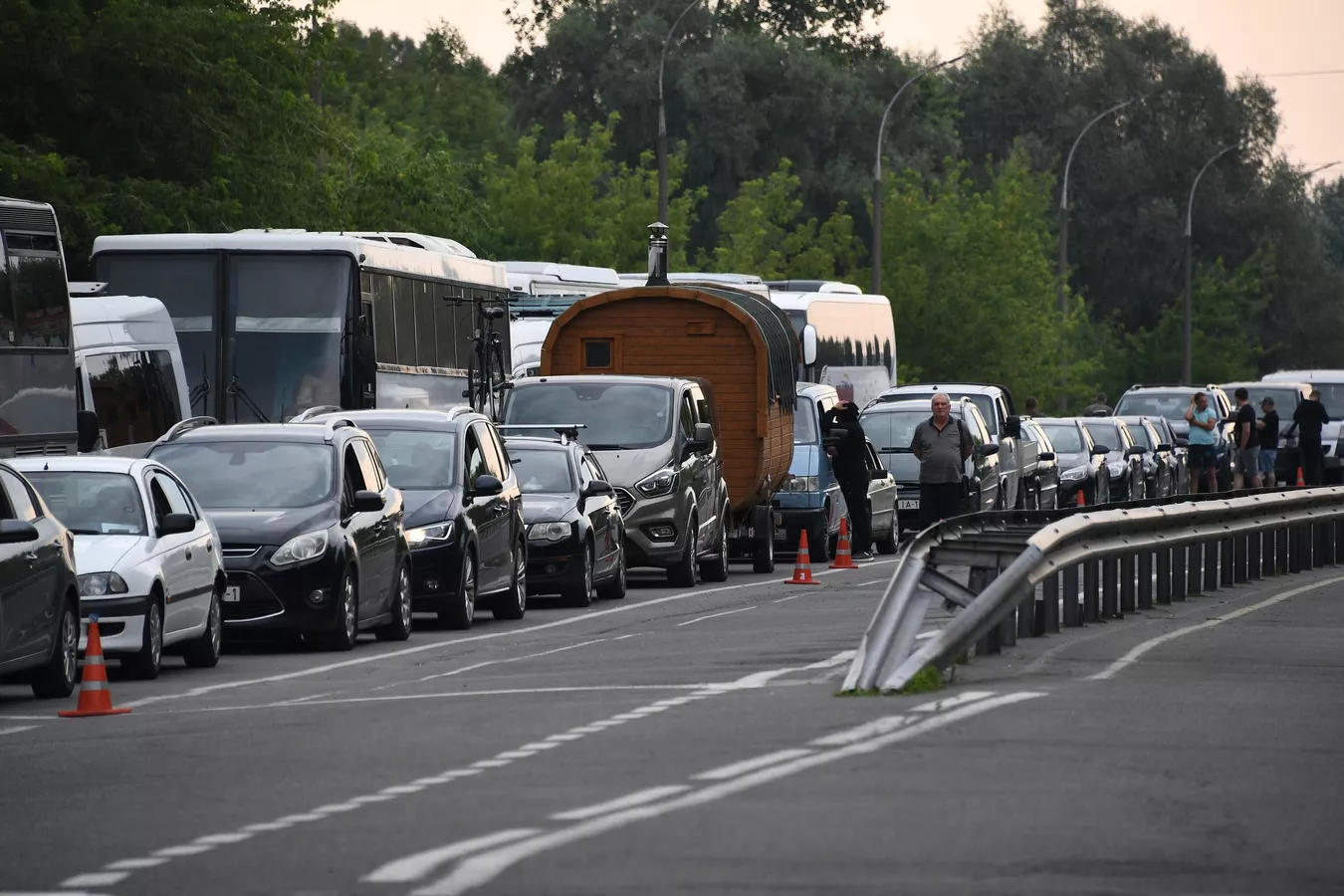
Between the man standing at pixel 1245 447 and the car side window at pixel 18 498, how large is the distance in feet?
108

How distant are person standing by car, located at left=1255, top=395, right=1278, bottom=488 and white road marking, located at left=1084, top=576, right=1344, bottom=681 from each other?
21167 millimetres

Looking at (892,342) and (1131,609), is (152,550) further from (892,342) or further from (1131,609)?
(892,342)

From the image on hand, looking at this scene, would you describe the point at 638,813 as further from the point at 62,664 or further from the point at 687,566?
the point at 687,566

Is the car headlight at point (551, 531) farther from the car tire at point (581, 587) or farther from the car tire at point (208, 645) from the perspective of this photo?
the car tire at point (208, 645)

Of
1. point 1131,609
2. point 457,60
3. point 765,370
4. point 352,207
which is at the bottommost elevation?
point 1131,609

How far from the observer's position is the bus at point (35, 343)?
21.3 metres

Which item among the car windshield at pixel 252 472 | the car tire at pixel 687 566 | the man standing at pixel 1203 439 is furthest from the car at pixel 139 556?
the man standing at pixel 1203 439

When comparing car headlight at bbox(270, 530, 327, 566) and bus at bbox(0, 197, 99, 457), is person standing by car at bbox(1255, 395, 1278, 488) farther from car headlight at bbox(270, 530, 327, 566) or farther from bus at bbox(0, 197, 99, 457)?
car headlight at bbox(270, 530, 327, 566)

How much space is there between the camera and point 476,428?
2338cm

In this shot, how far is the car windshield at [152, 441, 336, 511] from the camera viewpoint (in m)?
20.0

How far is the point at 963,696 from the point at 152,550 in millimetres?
5795


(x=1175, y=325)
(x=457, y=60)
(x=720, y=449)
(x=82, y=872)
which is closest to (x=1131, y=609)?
(x=720, y=449)

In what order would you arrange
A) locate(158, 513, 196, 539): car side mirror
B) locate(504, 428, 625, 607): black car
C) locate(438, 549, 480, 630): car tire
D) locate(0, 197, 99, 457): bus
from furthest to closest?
locate(504, 428, 625, 607): black car
locate(438, 549, 480, 630): car tire
locate(0, 197, 99, 457): bus
locate(158, 513, 196, 539): car side mirror

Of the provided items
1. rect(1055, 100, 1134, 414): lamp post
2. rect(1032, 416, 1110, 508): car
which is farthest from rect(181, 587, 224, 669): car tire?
rect(1055, 100, 1134, 414): lamp post
